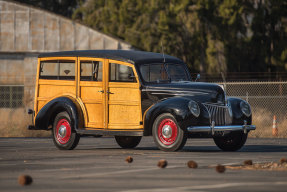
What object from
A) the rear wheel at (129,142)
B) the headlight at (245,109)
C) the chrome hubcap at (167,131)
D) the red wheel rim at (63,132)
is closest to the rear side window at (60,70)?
the red wheel rim at (63,132)

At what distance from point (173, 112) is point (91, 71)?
2746 mm

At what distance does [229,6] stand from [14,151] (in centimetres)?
3124

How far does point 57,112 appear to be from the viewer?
16656 mm

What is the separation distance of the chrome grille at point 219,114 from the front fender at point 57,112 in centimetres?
308

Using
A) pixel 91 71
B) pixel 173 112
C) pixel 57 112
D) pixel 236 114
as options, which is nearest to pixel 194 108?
pixel 173 112

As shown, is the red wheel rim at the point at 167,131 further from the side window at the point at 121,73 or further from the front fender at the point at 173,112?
the side window at the point at 121,73

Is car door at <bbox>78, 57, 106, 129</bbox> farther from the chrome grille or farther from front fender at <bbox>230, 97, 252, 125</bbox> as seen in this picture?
front fender at <bbox>230, 97, 252, 125</bbox>

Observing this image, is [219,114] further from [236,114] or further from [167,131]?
[167,131]

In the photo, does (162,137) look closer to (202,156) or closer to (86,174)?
(202,156)

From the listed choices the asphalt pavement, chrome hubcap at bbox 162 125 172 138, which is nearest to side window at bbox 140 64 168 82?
chrome hubcap at bbox 162 125 172 138

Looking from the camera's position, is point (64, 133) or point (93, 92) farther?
point (64, 133)

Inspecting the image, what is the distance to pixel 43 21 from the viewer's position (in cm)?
4009

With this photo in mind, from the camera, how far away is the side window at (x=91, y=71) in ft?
52.7

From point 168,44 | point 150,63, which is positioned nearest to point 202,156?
point 150,63
